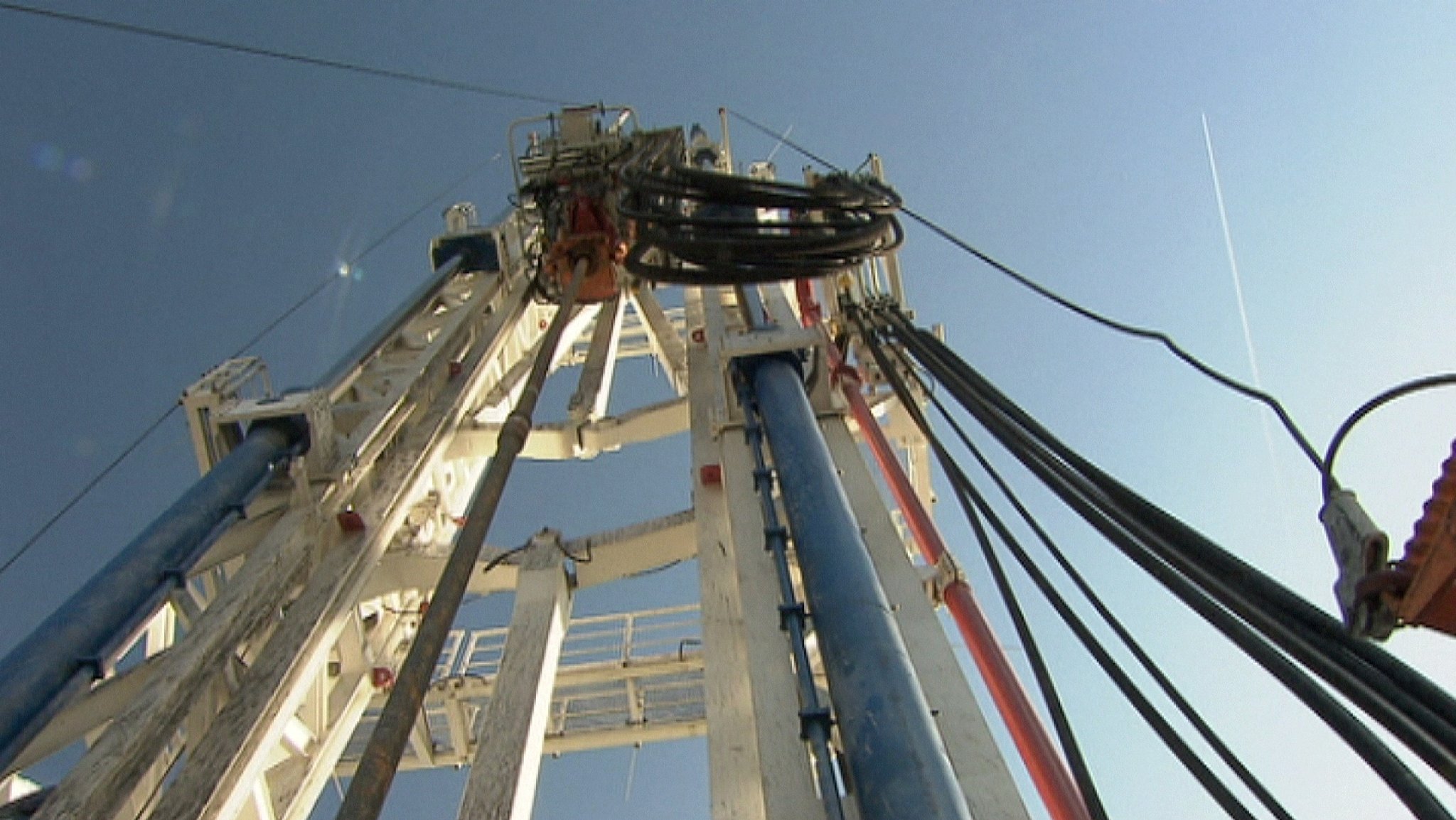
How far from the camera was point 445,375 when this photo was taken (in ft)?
18.9

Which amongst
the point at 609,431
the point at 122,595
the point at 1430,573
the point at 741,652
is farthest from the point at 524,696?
the point at 1430,573

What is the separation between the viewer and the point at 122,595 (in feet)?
10.9

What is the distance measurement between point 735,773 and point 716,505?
1799 millimetres

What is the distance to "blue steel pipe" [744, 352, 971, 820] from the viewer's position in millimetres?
1984

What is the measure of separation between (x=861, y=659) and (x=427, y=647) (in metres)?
1.06

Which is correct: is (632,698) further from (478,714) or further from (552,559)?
(552,559)

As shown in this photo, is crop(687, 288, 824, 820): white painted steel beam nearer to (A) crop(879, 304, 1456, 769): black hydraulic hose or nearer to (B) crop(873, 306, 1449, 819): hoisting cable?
(B) crop(873, 306, 1449, 819): hoisting cable

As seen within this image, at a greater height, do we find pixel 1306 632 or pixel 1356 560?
pixel 1306 632

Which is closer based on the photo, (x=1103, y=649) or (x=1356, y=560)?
(x=1356, y=560)

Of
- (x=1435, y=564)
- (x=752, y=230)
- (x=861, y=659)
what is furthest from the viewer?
(x=752, y=230)

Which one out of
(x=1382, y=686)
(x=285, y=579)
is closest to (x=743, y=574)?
(x=285, y=579)

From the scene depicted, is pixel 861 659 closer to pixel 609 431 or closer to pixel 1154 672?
pixel 1154 672

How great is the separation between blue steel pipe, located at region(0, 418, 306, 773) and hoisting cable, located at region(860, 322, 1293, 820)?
2721 millimetres

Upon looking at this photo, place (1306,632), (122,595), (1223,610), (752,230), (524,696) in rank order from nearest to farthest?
(1306,632) → (1223,610) → (122,595) → (524,696) → (752,230)
